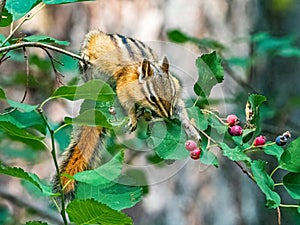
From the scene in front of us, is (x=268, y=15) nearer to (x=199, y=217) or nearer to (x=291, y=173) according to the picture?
(x=199, y=217)

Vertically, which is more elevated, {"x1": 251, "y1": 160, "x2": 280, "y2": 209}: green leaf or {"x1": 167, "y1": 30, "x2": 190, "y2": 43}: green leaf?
{"x1": 251, "y1": 160, "x2": 280, "y2": 209}: green leaf

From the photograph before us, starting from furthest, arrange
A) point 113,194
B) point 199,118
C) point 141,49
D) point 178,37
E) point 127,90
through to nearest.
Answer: point 178,37, point 141,49, point 127,90, point 199,118, point 113,194

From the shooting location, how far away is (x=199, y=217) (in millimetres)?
3018

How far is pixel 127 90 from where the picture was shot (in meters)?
1.21

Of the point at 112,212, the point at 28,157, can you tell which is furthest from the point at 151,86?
the point at 28,157

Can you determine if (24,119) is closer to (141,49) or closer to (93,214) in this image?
(93,214)

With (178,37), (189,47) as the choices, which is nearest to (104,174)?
(178,37)

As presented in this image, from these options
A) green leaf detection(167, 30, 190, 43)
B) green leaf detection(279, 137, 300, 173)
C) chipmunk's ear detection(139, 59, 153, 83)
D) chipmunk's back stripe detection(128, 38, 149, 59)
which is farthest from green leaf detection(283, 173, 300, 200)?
green leaf detection(167, 30, 190, 43)

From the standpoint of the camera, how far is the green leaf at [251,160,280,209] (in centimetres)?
87

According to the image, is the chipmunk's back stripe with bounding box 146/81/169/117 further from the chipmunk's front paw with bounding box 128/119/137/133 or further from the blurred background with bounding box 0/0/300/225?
the blurred background with bounding box 0/0/300/225

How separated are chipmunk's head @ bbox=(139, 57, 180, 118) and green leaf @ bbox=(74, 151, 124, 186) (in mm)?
260

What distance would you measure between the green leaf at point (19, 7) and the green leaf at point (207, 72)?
0.27 m

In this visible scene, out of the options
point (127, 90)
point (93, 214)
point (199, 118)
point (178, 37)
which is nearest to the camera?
point (93, 214)

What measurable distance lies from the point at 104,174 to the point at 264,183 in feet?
0.78
